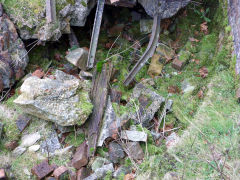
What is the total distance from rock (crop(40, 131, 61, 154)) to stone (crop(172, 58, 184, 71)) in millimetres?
2949

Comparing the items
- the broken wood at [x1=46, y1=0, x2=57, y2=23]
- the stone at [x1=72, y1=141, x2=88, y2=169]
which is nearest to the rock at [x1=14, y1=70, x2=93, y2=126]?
the stone at [x1=72, y1=141, x2=88, y2=169]

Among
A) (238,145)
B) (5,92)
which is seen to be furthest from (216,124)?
(5,92)

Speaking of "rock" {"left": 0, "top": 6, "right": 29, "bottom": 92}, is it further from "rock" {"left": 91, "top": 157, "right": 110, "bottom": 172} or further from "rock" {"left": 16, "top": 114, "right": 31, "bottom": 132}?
"rock" {"left": 91, "top": 157, "right": 110, "bottom": 172}

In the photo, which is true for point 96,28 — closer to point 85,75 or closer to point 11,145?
point 85,75

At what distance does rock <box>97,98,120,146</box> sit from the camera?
3.96 meters

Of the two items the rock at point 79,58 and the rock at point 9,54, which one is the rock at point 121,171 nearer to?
the rock at point 79,58

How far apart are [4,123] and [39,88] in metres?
0.98

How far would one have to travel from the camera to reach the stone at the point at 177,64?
16.6ft

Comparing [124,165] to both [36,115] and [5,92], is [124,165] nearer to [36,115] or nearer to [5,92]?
[36,115]

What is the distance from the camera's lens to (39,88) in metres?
4.00

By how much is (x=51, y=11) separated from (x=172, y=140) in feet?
11.2

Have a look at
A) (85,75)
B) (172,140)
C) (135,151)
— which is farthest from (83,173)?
(85,75)

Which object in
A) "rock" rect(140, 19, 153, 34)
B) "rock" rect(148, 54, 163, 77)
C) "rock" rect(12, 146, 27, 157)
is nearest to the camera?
"rock" rect(12, 146, 27, 157)

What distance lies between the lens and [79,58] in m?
4.71
